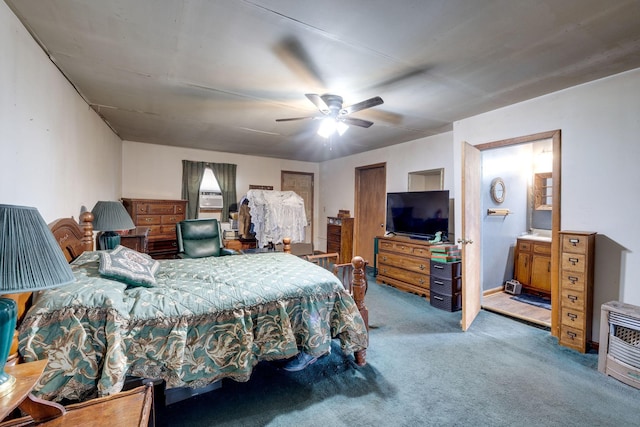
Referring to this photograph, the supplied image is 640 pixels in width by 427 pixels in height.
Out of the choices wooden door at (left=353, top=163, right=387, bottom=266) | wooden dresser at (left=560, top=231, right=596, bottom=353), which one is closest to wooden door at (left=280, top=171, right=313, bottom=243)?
wooden door at (left=353, top=163, right=387, bottom=266)

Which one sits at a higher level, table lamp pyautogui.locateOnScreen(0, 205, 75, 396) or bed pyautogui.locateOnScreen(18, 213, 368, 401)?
table lamp pyautogui.locateOnScreen(0, 205, 75, 396)

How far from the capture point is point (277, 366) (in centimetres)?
223

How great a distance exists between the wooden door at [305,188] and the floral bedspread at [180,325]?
460cm

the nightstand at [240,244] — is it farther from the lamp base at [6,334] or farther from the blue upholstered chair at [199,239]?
the lamp base at [6,334]

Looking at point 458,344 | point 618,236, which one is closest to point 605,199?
point 618,236

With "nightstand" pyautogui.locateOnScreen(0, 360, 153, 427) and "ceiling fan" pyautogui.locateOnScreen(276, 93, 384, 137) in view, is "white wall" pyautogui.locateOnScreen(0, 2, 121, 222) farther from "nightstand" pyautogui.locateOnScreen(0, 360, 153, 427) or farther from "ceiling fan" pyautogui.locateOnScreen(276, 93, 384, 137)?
"ceiling fan" pyautogui.locateOnScreen(276, 93, 384, 137)

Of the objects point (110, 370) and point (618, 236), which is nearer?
point (110, 370)

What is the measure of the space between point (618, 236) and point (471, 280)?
4.16ft

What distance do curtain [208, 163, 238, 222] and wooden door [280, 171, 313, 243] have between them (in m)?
1.30

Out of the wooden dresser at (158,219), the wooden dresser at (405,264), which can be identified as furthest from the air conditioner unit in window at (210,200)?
the wooden dresser at (405,264)

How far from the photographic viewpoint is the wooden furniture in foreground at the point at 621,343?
6.71 feet

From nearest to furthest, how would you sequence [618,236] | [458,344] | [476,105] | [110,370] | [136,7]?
[110,370] → [136,7] → [618,236] → [458,344] → [476,105]

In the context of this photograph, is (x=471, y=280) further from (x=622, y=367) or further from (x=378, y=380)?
(x=378, y=380)

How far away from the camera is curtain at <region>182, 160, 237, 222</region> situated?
5.50 metres
